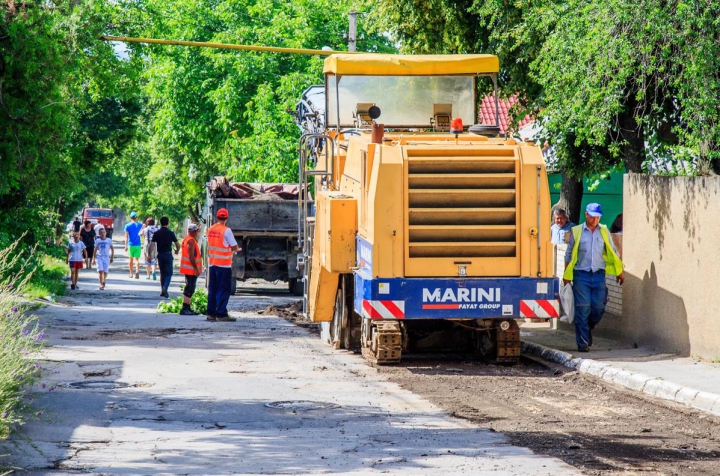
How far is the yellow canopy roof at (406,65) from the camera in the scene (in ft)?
49.0

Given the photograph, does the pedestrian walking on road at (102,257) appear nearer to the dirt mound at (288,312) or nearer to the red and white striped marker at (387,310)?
the dirt mound at (288,312)

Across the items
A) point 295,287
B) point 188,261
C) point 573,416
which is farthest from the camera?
point 295,287

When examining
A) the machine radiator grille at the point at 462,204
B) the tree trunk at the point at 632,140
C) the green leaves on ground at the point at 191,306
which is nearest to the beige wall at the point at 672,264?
the tree trunk at the point at 632,140

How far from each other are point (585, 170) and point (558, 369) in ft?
19.9

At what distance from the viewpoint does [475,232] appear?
42.3 ft

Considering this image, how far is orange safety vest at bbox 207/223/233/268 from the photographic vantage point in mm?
18938

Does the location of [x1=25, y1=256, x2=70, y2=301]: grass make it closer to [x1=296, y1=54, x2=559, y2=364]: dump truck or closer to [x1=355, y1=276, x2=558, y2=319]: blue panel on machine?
[x1=296, y1=54, x2=559, y2=364]: dump truck

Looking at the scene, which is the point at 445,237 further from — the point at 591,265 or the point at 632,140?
the point at 632,140

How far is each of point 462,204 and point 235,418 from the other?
4.54 m

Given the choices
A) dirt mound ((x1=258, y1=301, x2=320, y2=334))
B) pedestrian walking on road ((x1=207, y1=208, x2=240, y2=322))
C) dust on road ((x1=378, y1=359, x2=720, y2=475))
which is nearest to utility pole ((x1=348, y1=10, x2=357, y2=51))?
dirt mound ((x1=258, y1=301, x2=320, y2=334))

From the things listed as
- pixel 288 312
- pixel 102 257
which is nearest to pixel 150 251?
pixel 102 257

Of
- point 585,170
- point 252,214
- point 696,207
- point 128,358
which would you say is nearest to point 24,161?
point 128,358

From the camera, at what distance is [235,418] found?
952cm

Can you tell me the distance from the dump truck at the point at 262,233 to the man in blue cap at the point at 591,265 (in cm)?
1132
